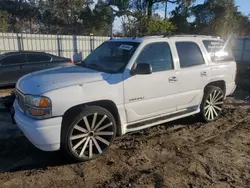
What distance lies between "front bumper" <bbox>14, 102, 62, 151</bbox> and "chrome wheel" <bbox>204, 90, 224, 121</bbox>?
345 centimetres

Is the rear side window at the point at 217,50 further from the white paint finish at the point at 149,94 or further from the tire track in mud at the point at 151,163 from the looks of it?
the tire track in mud at the point at 151,163

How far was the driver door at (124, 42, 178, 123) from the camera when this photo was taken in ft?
13.8

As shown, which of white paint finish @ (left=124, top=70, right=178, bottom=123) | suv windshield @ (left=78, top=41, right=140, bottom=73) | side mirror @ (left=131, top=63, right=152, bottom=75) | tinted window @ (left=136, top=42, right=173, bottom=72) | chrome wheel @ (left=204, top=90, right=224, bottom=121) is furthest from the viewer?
chrome wheel @ (left=204, top=90, right=224, bottom=121)

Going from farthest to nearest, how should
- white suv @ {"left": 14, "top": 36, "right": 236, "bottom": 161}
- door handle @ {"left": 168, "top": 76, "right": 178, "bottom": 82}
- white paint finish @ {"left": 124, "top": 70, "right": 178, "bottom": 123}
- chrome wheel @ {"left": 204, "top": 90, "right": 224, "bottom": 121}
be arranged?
chrome wheel @ {"left": 204, "top": 90, "right": 224, "bottom": 121} < door handle @ {"left": 168, "top": 76, "right": 178, "bottom": 82} < white paint finish @ {"left": 124, "top": 70, "right": 178, "bottom": 123} < white suv @ {"left": 14, "top": 36, "right": 236, "bottom": 161}

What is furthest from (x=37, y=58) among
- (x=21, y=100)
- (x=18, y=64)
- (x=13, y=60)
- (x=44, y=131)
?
(x=44, y=131)

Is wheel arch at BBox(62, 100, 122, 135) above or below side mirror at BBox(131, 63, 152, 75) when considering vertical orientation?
below

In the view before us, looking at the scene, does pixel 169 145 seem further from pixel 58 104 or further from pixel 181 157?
pixel 58 104

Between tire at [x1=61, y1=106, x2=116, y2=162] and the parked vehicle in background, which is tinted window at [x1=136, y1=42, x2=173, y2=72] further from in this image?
the parked vehicle in background

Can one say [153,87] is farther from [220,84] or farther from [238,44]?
[238,44]

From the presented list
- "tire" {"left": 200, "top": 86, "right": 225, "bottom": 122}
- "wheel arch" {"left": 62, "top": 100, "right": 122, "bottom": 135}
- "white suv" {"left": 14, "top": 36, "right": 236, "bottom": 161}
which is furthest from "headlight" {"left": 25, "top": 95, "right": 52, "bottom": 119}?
"tire" {"left": 200, "top": 86, "right": 225, "bottom": 122}

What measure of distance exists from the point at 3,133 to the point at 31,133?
1.84 metres

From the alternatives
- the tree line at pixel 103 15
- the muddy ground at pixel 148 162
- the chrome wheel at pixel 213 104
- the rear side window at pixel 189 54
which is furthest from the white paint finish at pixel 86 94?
the tree line at pixel 103 15

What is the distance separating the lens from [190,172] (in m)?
3.65

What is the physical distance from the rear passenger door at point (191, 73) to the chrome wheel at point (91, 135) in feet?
5.46
